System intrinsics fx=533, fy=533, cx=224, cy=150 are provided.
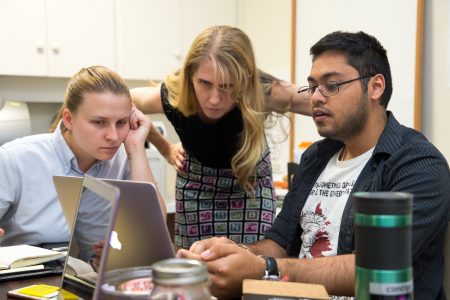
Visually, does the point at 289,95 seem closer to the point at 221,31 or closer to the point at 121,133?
the point at 221,31

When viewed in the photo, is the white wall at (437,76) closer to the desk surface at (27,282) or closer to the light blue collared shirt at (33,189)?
the light blue collared shirt at (33,189)

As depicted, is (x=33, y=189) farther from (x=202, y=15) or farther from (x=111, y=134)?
(x=202, y=15)

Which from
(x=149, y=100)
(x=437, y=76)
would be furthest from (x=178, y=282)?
(x=437, y=76)

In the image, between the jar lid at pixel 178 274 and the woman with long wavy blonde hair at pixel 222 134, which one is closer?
the jar lid at pixel 178 274

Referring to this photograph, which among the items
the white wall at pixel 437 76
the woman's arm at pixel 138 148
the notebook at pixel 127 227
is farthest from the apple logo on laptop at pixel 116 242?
the white wall at pixel 437 76

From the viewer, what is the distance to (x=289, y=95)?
78.6 inches

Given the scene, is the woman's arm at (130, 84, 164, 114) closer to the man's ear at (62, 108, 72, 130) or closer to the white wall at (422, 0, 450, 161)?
the man's ear at (62, 108, 72, 130)

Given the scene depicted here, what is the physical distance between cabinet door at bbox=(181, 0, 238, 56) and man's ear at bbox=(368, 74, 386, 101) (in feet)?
7.47

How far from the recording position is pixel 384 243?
1.92ft

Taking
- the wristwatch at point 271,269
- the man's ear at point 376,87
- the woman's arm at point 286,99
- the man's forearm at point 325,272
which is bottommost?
the man's forearm at point 325,272

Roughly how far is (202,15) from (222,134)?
1.97 meters

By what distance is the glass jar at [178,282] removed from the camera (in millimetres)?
567

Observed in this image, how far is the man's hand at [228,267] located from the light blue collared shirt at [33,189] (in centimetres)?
67

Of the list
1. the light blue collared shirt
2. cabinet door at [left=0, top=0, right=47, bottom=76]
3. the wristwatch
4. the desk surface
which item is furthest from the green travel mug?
cabinet door at [left=0, top=0, right=47, bottom=76]
